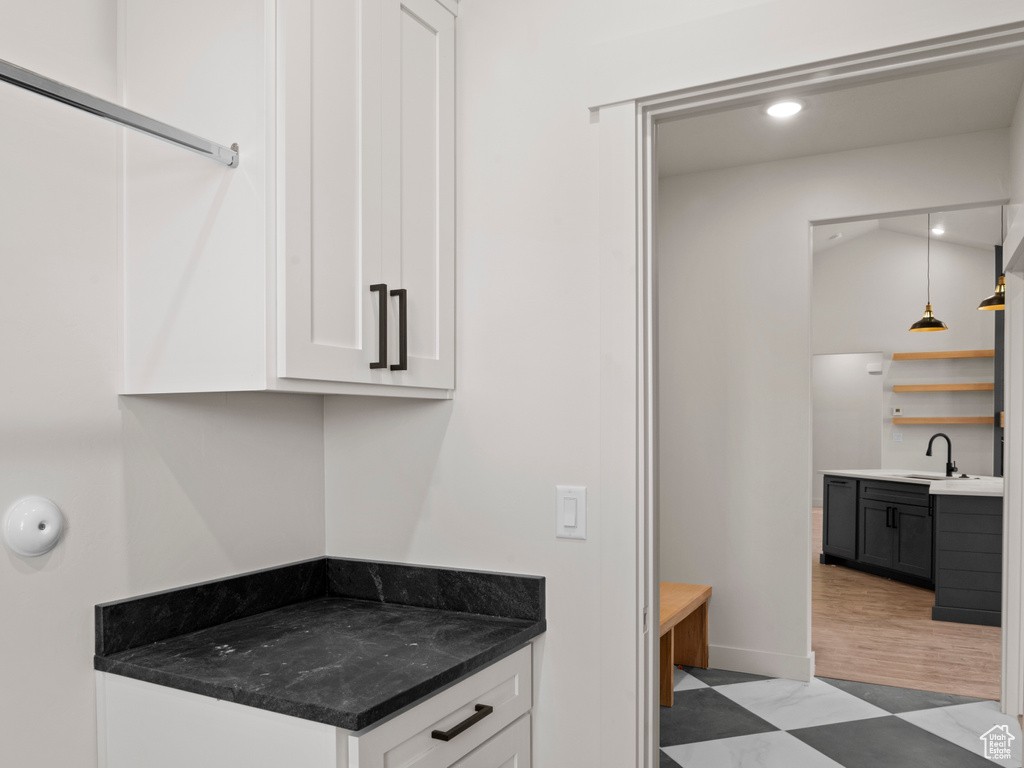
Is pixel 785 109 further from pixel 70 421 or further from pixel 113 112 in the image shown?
pixel 70 421

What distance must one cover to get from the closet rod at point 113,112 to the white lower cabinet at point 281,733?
0.95 meters

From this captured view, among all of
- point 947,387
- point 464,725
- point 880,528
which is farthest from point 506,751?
point 947,387

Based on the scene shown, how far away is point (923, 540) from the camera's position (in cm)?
572

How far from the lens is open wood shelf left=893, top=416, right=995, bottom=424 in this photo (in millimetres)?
8211

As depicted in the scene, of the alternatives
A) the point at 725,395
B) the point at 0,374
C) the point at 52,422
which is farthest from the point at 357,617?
the point at 725,395

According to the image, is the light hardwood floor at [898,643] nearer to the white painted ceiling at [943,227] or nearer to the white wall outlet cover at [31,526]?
the white painted ceiling at [943,227]

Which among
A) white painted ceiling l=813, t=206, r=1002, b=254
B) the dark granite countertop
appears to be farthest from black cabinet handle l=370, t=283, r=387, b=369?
white painted ceiling l=813, t=206, r=1002, b=254

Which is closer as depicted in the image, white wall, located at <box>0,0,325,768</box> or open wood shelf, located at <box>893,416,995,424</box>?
white wall, located at <box>0,0,325,768</box>

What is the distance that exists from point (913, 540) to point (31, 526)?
6.13 metres

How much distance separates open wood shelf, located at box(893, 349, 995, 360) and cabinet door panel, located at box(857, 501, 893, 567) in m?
3.09

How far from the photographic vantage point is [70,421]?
1.38m

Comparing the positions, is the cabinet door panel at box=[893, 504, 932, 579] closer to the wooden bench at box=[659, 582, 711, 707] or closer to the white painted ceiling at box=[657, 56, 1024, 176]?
the wooden bench at box=[659, 582, 711, 707]

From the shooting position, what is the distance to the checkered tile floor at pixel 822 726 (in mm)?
2779

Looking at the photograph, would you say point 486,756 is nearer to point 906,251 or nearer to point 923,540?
point 923,540
